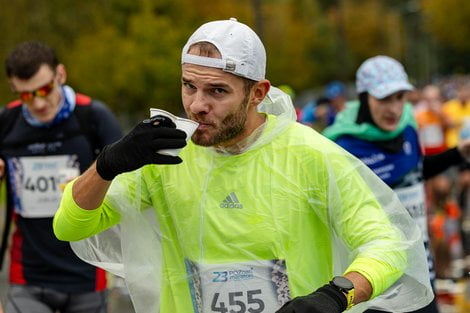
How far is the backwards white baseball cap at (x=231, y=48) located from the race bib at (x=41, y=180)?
6.81 ft

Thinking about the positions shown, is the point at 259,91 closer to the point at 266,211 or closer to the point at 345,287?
the point at 266,211

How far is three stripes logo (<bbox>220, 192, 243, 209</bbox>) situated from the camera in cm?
324

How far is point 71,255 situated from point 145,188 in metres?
1.85

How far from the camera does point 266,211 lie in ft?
10.6

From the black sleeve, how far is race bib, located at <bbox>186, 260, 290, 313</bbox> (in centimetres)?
255

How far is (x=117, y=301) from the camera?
9195mm

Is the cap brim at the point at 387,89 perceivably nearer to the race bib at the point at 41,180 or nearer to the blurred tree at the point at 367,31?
the race bib at the point at 41,180

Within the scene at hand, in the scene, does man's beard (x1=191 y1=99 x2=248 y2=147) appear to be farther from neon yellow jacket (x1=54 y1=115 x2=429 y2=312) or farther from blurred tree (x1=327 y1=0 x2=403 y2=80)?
blurred tree (x1=327 y1=0 x2=403 y2=80)

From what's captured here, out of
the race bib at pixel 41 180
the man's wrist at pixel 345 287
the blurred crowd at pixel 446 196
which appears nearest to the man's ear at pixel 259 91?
the man's wrist at pixel 345 287

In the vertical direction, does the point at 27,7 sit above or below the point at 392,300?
above

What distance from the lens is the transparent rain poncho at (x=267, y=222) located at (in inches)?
126

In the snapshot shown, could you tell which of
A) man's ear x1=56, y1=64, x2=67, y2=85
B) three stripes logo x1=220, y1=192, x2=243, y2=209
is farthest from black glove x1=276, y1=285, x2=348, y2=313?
man's ear x1=56, y1=64, x2=67, y2=85

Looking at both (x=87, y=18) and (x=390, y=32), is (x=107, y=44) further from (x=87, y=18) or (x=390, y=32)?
(x=390, y=32)

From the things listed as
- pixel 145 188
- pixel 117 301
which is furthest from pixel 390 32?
pixel 145 188
